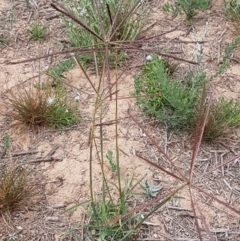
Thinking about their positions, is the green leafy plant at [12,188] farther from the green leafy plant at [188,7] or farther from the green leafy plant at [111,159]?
the green leafy plant at [188,7]

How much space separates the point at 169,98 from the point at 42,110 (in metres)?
0.73

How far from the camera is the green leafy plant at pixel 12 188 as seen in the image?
249 centimetres

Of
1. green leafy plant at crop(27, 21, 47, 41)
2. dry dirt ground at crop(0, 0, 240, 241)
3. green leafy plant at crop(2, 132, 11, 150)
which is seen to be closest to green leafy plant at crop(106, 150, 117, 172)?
dry dirt ground at crop(0, 0, 240, 241)

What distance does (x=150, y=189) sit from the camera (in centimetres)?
262

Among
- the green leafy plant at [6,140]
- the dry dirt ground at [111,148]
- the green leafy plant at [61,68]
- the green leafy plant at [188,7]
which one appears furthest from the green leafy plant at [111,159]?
the green leafy plant at [188,7]

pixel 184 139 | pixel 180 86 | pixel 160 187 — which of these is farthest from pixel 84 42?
pixel 160 187

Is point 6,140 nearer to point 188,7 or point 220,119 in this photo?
point 220,119

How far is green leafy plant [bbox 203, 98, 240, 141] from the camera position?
9.37 ft

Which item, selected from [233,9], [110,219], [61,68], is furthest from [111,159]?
[233,9]

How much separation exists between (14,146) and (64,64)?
644 mm

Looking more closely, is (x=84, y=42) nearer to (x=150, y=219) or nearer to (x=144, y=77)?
(x=144, y=77)

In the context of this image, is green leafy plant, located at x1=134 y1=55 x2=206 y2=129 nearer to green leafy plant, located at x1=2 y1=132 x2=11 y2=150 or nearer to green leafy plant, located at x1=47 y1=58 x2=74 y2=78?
green leafy plant, located at x1=47 y1=58 x2=74 y2=78

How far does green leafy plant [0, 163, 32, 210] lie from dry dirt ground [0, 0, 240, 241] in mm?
48

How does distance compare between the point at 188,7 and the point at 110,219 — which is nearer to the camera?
the point at 110,219
